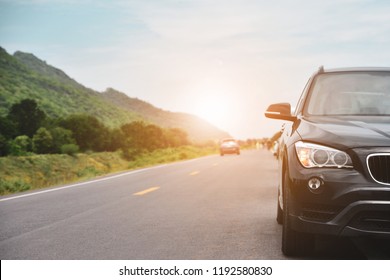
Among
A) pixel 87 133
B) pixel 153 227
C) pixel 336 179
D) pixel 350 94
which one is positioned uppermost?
pixel 350 94

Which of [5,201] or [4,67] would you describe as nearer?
[5,201]

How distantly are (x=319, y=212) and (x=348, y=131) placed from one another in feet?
2.60

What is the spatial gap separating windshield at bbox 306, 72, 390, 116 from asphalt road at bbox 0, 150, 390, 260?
1.48 m

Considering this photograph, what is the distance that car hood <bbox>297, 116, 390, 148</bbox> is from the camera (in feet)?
15.0

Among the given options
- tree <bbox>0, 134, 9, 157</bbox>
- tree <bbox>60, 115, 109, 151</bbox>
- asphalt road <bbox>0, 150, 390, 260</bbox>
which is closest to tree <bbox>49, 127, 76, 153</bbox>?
tree <bbox>0, 134, 9, 157</bbox>

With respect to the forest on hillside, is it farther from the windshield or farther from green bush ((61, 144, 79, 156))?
the windshield

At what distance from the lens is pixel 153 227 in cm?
742

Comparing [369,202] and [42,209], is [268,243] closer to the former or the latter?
[369,202]

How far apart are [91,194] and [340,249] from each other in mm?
8003

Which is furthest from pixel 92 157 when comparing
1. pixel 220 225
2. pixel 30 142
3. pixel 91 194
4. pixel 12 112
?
pixel 220 225

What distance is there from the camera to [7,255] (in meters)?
5.70

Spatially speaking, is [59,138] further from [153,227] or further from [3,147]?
[153,227]

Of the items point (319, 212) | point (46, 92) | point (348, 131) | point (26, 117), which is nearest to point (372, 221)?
A: point (319, 212)

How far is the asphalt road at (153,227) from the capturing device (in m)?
5.63
